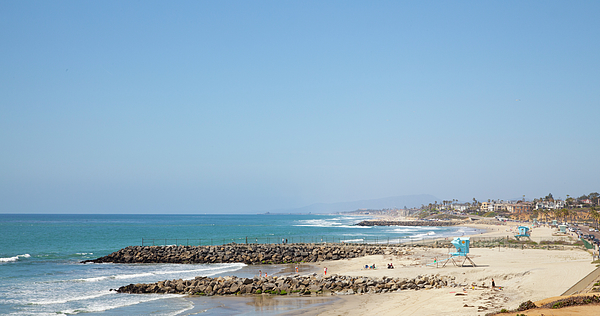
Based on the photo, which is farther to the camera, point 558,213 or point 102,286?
point 558,213

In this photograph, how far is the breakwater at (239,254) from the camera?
49188 millimetres

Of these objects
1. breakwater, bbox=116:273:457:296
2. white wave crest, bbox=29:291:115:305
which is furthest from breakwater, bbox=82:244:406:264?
white wave crest, bbox=29:291:115:305

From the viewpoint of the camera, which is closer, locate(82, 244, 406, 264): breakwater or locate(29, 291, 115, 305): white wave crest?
locate(29, 291, 115, 305): white wave crest

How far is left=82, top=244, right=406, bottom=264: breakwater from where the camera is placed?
1937 inches

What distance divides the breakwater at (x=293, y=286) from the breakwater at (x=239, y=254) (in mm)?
18949

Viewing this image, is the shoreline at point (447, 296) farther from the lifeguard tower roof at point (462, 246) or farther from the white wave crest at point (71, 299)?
the white wave crest at point (71, 299)

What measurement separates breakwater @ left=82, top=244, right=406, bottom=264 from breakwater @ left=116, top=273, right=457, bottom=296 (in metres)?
18.9

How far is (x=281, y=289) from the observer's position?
28.4m

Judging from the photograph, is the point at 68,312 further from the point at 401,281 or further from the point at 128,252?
the point at 128,252

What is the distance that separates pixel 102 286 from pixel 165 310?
11.3 metres

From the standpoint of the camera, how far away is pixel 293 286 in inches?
1132

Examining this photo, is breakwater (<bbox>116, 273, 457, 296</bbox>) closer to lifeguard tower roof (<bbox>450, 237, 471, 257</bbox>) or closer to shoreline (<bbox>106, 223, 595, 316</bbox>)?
shoreline (<bbox>106, 223, 595, 316</bbox>)

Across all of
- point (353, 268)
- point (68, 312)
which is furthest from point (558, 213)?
point (68, 312)

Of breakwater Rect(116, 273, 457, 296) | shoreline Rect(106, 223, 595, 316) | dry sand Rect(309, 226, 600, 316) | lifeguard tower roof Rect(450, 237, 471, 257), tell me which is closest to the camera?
dry sand Rect(309, 226, 600, 316)
